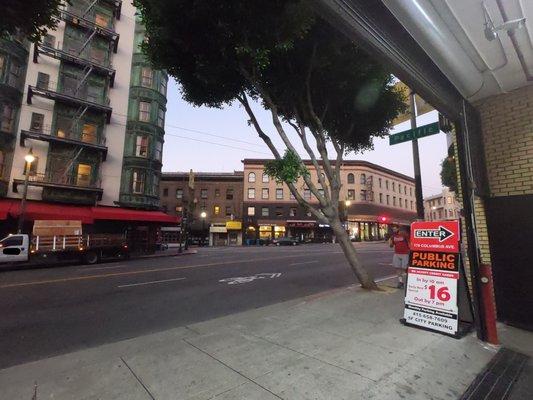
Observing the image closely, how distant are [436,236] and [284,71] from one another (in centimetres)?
679

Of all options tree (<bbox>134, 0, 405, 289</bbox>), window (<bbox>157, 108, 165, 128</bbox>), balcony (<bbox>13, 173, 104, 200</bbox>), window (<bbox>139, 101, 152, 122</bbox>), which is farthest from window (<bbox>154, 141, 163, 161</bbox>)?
tree (<bbox>134, 0, 405, 289</bbox>)

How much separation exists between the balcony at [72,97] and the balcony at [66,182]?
509 centimetres

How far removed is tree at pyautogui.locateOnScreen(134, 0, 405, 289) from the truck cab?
11.7m

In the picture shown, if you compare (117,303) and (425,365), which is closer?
(425,365)

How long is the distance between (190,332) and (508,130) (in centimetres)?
747

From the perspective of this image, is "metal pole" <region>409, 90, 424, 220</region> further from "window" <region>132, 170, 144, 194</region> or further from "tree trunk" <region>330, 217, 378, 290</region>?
"window" <region>132, 170, 144, 194</region>

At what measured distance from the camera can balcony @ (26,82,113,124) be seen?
20578 mm

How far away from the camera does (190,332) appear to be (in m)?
5.25

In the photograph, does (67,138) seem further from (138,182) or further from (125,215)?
(125,215)

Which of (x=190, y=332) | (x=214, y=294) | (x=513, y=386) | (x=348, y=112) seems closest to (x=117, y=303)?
(x=214, y=294)

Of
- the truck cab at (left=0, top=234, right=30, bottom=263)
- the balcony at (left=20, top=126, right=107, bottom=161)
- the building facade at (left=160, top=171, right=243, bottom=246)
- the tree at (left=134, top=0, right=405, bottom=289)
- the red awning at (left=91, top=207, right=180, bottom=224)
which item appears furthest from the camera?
the building facade at (left=160, top=171, right=243, bottom=246)

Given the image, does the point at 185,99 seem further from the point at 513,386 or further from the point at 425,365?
the point at 513,386

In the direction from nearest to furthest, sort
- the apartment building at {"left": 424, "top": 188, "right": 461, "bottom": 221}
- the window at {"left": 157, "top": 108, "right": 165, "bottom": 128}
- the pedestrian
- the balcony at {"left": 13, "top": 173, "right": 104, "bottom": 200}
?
1. the pedestrian
2. the balcony at {"left": 13, "top": 173, "right": 104, "bottom": 200}
3. the window at {"left": 157, "top": 108, "right": 165, "bottom": 128}
4. the apartment building at {"left": 424, "top": 188, "right": 461, "bottom": 221}

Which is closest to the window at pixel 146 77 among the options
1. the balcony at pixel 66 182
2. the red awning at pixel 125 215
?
the balcony at pixel 66 182
